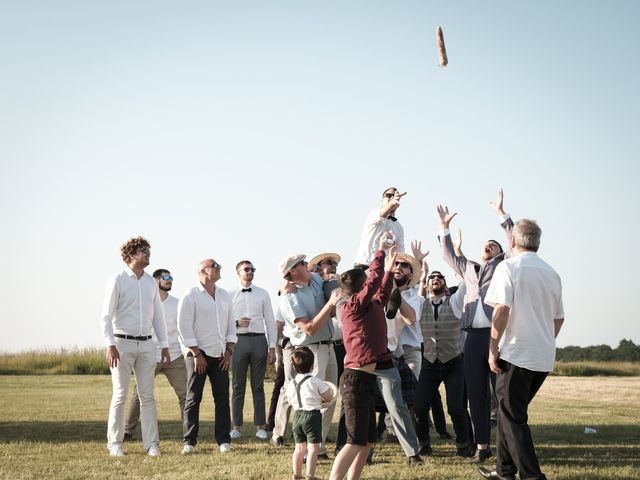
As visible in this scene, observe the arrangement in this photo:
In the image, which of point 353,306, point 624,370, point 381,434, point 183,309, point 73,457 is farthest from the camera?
point 624,370

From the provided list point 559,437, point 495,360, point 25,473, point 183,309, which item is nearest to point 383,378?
point 495,360

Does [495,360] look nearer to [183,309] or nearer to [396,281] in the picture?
[396,281]

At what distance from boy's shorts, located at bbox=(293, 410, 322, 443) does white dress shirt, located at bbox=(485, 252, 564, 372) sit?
187 cm

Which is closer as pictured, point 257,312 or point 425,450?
point 425,450

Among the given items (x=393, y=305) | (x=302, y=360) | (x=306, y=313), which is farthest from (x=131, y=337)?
(x=393, y=305)

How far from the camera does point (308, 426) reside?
24.4 ft

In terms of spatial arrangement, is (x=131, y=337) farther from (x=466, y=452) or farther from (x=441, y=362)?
(x=466, y=452)

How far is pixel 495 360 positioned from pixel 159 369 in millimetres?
6369

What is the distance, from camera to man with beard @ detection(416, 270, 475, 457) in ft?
31.7

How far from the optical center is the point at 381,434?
10.9m

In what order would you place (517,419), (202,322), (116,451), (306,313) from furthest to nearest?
(202,322) → (116,451) → (306,313) → (517,419)

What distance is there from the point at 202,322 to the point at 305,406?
299 cm

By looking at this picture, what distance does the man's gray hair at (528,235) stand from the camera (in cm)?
716

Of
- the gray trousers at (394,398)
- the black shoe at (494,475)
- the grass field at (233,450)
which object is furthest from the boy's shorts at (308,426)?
the black shoe at (494,475)
